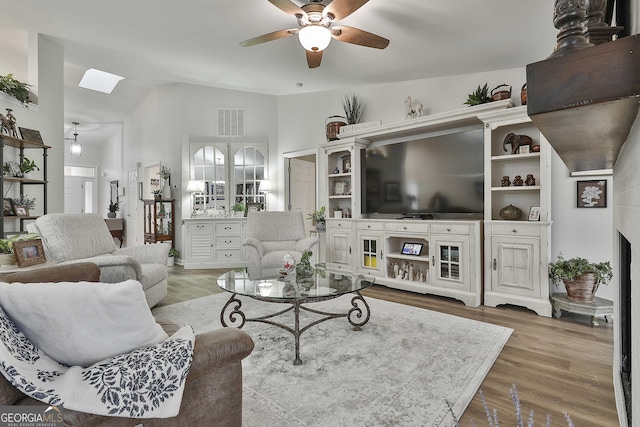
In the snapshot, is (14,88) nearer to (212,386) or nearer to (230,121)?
(230,121)

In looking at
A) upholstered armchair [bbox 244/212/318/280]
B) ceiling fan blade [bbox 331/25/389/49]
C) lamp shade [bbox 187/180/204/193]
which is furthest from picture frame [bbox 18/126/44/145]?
ceiling fan blade [bbox 331/25/389/49]

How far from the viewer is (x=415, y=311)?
3223 mm

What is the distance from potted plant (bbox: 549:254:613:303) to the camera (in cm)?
288

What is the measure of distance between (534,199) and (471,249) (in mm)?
849

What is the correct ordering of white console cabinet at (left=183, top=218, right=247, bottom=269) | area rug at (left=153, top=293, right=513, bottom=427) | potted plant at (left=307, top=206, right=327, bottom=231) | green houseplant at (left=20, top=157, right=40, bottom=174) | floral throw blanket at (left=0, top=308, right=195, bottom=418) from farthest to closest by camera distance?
1. white console cabinet at (left=183, top=218, right=247, bottom=269)
2. potted plant at (left=307, top=206, right=327, bottom=231)
3. green houseplant at (left=20, top=157, right=40, bottom=174)
4. area rug at (left=153, top=293, right=513, bottom=427)
5. floral throw blanket at (left=0, top=308, right=195, bottom=418)

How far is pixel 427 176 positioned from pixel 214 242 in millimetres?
3830

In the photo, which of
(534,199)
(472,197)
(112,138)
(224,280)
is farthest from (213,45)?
(112,138)

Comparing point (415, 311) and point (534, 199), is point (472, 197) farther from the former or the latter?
point (415, 311)

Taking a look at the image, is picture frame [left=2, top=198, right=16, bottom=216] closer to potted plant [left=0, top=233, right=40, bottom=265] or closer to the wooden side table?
potted plant [left=0, top=233, right=40, bottom=265]

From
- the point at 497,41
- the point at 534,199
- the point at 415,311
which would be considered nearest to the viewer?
the point at 497,41

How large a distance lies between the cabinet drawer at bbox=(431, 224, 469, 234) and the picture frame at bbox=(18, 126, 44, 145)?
4629 millimetres

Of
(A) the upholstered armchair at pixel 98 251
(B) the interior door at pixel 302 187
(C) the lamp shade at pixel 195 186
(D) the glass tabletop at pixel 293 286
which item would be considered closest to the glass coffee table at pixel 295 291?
(D) the glass tabletop at pixel 293 286

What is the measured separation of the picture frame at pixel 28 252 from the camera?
2.51 metres

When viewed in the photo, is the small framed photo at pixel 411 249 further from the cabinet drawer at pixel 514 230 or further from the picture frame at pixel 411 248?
the cabinet drawer at pixel 514 230
